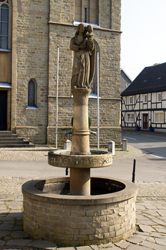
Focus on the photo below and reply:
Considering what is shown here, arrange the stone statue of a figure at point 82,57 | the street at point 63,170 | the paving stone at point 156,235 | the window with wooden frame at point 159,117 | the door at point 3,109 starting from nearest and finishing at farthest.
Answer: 1. the paving stone at point 156,235
2. the stone statue of a figure at point 82,57
3. the street at point 63,170
4. the door at point 3,109
5. the window with wooden frame at point 159,117

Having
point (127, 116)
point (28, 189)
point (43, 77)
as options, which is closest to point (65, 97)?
point (43, 77)

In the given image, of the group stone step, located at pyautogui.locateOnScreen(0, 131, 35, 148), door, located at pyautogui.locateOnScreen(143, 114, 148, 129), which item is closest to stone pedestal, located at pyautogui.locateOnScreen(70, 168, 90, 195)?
stone step, located at pyautogui.locateOnScreen(0, 131, 35, 148)

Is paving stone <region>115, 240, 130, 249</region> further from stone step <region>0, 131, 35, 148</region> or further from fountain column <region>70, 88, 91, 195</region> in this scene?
stone step <region>0, 131, 35, 148</region>

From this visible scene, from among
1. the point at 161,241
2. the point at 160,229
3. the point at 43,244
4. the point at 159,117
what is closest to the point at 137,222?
the point at 160,229

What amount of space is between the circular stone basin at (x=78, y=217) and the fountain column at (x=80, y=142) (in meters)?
0.67

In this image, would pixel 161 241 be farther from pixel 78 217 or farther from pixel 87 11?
pixel 87 11

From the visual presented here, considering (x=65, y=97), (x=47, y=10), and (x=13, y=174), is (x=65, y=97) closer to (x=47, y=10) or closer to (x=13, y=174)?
(x=47, y=10)

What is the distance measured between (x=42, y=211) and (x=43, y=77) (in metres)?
15.9

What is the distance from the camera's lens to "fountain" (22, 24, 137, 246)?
4.54 meters

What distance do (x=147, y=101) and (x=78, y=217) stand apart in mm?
37481

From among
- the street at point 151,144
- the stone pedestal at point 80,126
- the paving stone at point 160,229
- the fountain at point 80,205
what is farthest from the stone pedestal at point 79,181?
the street at point 151,144

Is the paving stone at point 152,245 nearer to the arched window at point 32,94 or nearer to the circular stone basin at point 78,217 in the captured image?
the circular stone basin at point 78,217

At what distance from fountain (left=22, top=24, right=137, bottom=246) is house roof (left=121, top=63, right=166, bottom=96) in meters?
33.1

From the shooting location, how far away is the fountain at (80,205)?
14.9 feet
